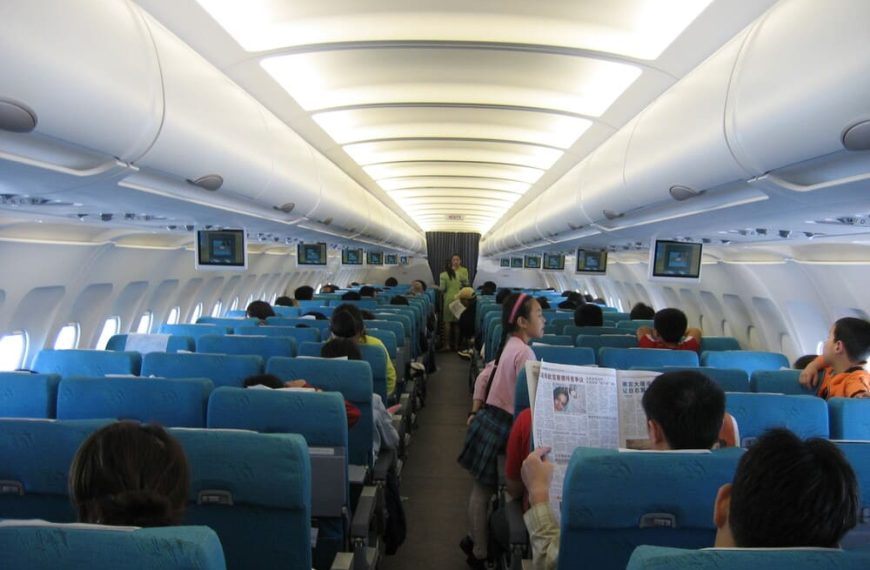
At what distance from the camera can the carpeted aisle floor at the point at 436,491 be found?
5.19m

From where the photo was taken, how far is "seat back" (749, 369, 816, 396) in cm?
489

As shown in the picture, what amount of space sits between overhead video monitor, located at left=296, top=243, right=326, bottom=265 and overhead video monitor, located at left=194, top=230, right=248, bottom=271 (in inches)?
209

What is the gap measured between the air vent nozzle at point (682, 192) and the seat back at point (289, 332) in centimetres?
470

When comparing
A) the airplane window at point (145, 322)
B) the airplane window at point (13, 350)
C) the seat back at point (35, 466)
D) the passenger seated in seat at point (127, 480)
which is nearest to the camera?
the passenger seated in seat at point (127, 480)

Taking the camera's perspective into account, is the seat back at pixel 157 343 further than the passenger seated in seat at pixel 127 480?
Yes

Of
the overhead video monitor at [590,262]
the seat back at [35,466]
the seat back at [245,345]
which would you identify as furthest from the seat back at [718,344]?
the seat back at [35,466]

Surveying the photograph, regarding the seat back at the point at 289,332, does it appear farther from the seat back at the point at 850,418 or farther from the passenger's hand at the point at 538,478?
the seat back at the point at 850,418

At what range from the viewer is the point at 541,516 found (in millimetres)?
2500

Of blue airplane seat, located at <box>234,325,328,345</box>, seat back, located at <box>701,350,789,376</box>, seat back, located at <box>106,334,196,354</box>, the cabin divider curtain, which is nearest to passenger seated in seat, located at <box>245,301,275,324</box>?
blue airplane seat, located at <box>234,325,328,345</box>

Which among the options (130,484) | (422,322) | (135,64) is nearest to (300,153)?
(135,64)

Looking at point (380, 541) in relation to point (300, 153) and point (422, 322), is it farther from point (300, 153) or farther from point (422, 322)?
point (422, 322)

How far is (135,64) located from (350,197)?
215 inches

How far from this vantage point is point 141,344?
21.4 ft

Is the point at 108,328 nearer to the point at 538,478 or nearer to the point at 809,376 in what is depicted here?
the point at 538,478
